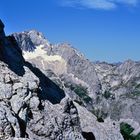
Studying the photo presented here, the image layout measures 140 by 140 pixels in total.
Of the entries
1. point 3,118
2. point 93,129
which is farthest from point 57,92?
point 3,118

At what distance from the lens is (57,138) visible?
36844 millimetres

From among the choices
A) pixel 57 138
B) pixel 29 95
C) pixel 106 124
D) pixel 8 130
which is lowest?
pixel 8 130

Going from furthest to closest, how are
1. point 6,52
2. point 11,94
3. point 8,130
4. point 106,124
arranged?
point 106,124 < point 6,52 < point 11,94 < point 8,130

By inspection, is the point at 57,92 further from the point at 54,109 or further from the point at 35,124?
the point at 35,124

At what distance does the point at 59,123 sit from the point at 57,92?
8.75 m

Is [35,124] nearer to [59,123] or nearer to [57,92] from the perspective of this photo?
[59,123]

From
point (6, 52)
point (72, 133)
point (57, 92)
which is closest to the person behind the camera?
point (72, 133)

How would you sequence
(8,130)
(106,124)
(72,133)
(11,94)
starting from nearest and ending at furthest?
(8,130) → (11,94) → (72,133) → (106,124)

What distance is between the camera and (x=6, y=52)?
43.2 m

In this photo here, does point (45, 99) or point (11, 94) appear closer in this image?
point (11, 94)

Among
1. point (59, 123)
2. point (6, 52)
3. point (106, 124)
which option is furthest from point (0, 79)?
point (106, 124)

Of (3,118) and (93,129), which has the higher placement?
(93,129)

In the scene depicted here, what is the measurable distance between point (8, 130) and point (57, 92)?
1946cm

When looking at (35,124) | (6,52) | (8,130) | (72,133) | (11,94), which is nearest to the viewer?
(8,130)
